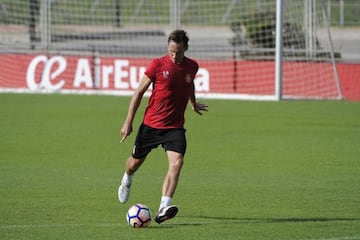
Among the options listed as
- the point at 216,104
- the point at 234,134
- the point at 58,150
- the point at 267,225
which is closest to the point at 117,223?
the point at 267,225

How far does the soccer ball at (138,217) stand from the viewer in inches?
419

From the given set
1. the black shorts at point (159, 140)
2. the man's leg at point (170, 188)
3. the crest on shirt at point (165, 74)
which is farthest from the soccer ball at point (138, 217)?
the crest on shirt at point (165, 74)

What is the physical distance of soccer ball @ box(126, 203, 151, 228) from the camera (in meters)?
10.6

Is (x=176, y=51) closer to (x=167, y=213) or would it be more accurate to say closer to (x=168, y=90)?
(x=168, y=90)

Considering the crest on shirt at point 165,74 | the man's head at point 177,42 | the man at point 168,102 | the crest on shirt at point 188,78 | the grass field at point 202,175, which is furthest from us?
the crest on shirt at point 188,78

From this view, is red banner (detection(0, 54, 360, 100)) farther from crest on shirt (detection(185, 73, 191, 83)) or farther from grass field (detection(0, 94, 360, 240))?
crest on shirt (detection(185, 73, 191, 83))

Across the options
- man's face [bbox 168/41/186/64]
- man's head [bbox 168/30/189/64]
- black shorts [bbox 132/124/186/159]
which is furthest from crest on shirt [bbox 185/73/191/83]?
black shorts [bbox 132/124/186/159]

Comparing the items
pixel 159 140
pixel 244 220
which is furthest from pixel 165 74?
pixel 244 220

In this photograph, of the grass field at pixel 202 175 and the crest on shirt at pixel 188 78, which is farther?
the crest on shirt at pixel 188 78

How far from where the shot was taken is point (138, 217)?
10.6 m

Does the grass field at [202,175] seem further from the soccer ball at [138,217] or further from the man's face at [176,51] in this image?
the man's face at [176,51]

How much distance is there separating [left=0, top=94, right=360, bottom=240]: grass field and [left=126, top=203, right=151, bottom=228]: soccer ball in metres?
0.14

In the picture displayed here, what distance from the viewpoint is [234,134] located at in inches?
840

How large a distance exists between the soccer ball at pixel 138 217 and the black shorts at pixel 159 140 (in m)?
0.93
